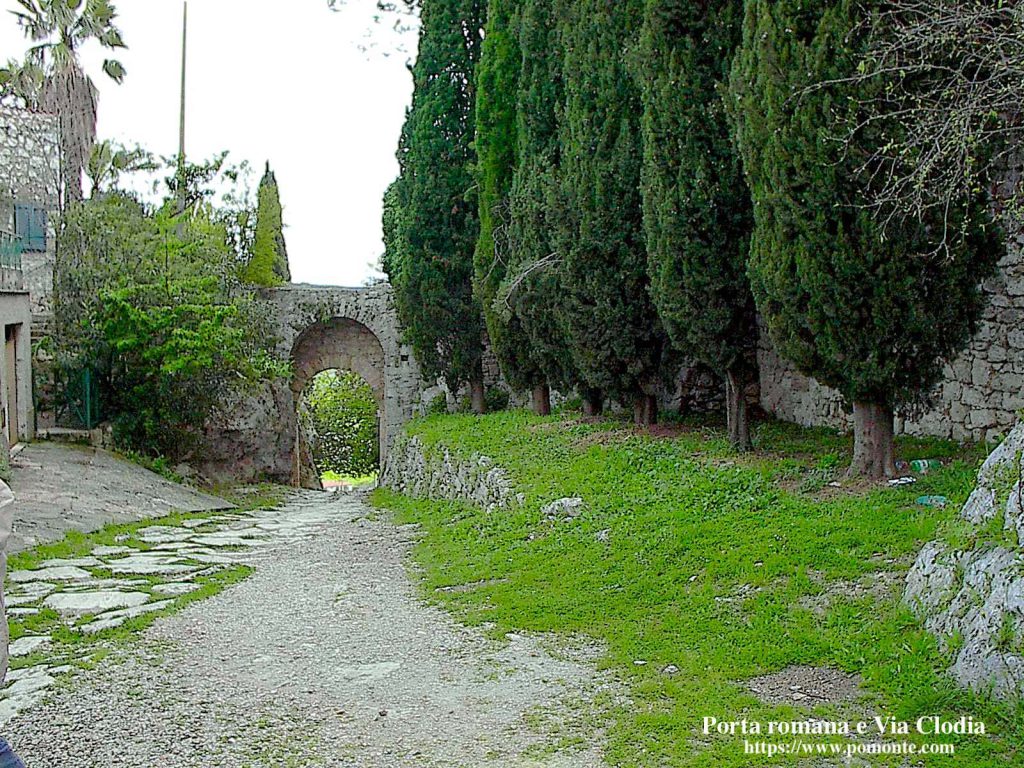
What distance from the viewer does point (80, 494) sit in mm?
11383

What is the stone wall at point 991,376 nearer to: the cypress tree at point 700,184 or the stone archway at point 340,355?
the cypress tree at point 700,184

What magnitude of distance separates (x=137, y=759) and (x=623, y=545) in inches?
146

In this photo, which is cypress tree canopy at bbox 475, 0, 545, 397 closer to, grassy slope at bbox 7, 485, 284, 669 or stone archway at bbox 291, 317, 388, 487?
grassy slope at bbox 7, 485, 284, 669

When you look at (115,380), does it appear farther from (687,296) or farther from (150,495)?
(687,296)

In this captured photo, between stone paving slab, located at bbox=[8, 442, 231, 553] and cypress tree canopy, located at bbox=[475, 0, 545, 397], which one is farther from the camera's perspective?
cypress tree canopy, located at bbox=[475, 0, 545, 397]

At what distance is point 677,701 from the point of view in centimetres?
430

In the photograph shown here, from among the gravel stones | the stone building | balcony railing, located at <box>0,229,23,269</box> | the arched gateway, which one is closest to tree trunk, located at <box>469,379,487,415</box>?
the arched gateway

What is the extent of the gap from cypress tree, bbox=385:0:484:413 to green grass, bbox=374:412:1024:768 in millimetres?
7425

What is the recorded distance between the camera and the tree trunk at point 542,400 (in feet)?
49.8

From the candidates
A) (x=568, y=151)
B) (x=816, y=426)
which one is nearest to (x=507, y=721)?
(x=816, y=426)

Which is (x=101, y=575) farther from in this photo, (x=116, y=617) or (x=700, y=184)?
(x=700, y=184)

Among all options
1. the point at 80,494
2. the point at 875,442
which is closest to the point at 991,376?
the point at 875,442

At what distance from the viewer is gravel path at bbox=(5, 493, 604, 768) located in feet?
13.1

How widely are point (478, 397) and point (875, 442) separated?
36.7 feet
